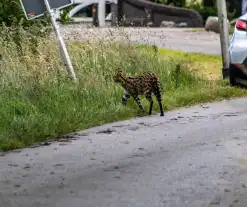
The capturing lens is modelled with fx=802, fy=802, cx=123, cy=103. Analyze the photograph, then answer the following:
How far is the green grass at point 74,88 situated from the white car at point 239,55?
0.29 m

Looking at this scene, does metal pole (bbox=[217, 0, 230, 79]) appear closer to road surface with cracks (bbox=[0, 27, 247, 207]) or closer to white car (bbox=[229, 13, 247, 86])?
white car (bbox=[229, 13, 247, 86])

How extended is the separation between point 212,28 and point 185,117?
18.9 meters

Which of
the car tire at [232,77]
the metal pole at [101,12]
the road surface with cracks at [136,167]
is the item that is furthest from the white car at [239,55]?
the metal pole at [101,12]

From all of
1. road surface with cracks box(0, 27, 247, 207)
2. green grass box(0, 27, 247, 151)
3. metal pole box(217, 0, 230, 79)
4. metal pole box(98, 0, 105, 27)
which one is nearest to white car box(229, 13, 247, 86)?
green grass box(0, 27, 247, 151)

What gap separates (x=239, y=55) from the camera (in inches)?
511

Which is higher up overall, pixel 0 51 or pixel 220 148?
pixel 0 51

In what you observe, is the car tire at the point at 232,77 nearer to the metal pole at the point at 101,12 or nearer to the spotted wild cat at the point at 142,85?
the spotted wild cat at the point at 142,85

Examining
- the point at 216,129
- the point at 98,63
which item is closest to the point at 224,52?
the point at 98,63

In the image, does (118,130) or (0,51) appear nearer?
(118,130)

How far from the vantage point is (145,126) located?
9.89 meters

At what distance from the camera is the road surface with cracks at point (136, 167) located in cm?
646

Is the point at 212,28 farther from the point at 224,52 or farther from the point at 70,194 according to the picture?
the point at 70,194

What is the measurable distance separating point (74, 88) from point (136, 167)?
391cm

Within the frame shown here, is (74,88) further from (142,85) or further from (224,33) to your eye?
(224,33)
